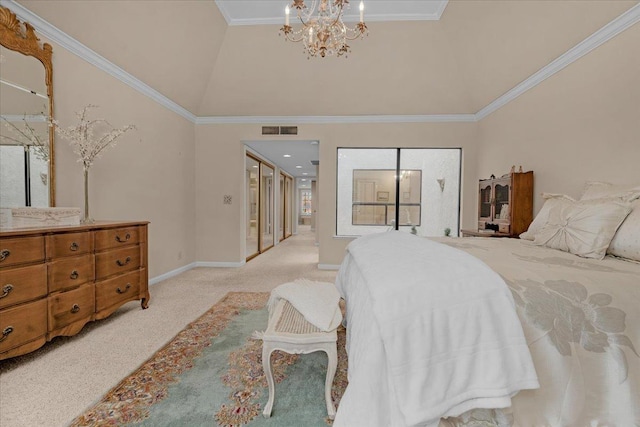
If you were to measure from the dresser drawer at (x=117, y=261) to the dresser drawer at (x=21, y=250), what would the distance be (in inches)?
19.2

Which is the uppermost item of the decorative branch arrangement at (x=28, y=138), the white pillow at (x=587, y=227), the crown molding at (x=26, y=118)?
the crown molding at (x=26, y=118)

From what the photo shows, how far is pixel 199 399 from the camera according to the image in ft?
5.18

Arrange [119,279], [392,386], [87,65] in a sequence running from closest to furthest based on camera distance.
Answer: [392,386]
[119,279]
[87,65]

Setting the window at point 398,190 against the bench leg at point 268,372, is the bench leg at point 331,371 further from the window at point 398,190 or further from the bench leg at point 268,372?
the window at point 398,190

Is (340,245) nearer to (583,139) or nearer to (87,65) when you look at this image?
(583,139)

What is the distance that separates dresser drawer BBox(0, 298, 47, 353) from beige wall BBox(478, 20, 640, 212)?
4.69 m

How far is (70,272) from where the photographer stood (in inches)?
84.1

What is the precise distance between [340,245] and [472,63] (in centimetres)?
349

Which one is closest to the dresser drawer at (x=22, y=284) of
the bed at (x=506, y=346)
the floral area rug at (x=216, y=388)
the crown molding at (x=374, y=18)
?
the floral area rug at (x=216, y=388)

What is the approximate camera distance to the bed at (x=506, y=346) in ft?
3.15

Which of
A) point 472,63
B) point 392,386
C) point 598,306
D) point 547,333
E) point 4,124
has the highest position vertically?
point 472,63

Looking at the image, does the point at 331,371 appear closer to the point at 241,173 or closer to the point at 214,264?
the point at 214,264

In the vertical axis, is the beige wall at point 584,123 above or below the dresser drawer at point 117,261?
above

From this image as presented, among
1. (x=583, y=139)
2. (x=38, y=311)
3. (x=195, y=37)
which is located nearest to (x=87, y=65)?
(x=195, y=37)
